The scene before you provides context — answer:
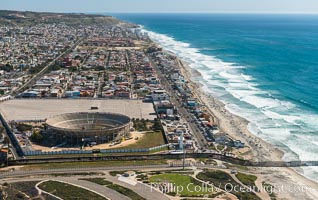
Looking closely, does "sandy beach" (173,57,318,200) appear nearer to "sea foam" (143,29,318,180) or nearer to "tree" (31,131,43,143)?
"sea foam" (143,29,318,180)

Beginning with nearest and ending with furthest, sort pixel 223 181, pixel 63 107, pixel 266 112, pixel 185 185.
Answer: pixel 185 185 → pixel 223 181 → pixel 63 107 → pixel 266 112

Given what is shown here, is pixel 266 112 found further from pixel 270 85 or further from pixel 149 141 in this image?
pixel 149 141

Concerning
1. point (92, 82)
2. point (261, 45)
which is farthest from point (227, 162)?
point (261, 45)

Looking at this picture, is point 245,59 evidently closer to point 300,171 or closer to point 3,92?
point 3,92

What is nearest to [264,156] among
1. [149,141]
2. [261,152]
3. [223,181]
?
[261,152]

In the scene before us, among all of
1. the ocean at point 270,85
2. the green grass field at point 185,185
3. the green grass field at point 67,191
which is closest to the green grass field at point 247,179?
the green grass field at point 185,185

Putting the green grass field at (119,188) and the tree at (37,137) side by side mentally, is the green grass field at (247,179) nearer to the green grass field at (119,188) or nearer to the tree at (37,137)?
the green grass field at (119,188)
